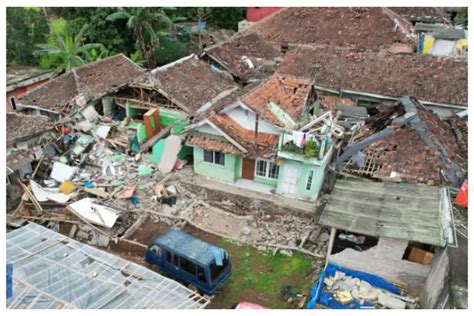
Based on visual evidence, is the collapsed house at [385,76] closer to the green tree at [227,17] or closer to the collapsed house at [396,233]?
the collapsed house at [396,233]

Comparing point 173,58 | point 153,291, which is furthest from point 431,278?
point 173,58

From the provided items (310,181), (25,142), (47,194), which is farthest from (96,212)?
(310,181)

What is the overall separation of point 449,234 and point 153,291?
31.1ft

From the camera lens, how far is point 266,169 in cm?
1788

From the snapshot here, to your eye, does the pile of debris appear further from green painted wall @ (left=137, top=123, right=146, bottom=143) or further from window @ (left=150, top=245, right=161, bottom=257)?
green painted wall @ (left=137, top=123, right=146, bottom=143)

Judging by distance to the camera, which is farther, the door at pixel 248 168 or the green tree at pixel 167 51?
the green tree at pixel 167 51

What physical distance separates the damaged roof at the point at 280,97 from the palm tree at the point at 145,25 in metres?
14.2

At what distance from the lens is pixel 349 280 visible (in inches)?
508

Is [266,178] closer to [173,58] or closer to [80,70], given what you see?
[80,70]

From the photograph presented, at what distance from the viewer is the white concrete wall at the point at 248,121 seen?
1752 centimetres

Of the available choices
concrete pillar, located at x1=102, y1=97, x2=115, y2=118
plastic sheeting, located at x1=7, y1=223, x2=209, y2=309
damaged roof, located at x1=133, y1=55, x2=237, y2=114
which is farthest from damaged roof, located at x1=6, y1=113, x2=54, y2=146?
plastic sheeting, located at x1=7, y1=223, x2=209, y2=309

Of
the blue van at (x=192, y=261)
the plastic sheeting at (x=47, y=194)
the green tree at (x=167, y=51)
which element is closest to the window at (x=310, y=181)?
the blue van at (x=192, y=261)

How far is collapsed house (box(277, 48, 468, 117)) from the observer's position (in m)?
23.2

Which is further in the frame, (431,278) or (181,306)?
(431,278)
